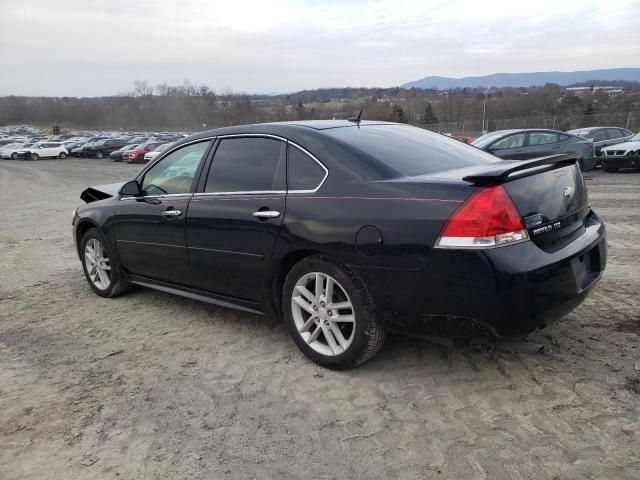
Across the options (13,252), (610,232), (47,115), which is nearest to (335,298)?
(610,232)

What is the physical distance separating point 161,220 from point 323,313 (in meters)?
1.81

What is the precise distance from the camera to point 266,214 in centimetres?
370

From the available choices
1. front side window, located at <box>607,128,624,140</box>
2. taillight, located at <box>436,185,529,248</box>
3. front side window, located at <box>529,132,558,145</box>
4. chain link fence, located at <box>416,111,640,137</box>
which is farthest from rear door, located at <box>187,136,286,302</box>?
chain link fence, located at <box>416,111,640,137</box>

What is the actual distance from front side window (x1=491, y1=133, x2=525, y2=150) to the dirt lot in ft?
33.2

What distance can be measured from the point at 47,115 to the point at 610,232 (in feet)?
538

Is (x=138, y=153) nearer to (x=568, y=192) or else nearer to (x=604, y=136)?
(x=604, y=136)

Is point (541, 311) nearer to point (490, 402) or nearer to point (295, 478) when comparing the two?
point (490, 402)

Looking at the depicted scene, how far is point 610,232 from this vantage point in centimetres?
754

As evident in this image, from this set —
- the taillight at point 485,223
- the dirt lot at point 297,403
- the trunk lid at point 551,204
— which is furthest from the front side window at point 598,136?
the taillight at point 485,223

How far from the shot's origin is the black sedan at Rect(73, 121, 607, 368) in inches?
115

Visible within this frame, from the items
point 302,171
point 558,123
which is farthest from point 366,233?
point 558,123

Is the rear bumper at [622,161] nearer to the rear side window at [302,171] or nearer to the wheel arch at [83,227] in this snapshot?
the rear side window at [302,171]

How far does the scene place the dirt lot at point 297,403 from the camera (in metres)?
2.64

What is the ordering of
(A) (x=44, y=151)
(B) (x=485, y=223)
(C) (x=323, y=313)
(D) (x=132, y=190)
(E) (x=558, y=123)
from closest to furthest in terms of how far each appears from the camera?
(B) (x=485, y=223)
(C) (x=323, y=313)
(D) (x=132, y=190)
(E) (x=558, y=123)
(A) (x=44, y=151)
